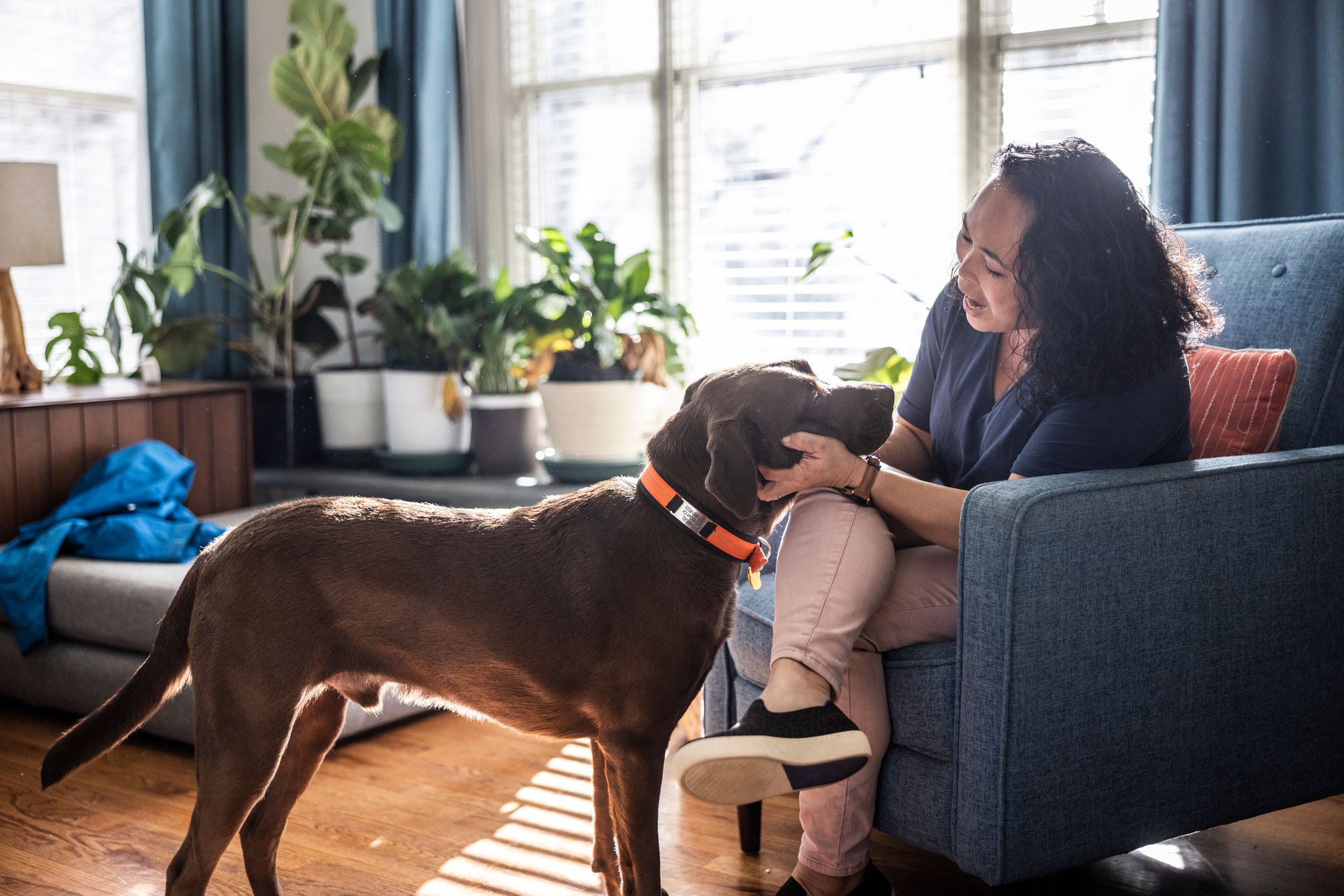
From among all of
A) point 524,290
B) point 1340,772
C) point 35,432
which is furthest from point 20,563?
point 1340,772

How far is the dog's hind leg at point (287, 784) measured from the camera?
5.26ft

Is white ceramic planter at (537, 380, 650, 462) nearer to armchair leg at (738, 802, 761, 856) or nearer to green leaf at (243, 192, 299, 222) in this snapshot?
green leaf at (243, 192, 299, 222)

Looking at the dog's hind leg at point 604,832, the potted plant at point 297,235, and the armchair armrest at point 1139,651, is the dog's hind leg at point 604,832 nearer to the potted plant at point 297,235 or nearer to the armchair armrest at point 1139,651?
the armchair armrest at point 1139,651

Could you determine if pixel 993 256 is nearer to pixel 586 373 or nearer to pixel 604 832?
pixel 604 832

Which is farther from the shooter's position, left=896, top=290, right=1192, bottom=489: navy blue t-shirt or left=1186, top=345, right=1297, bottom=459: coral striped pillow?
left=1186, top=345, right=1297, bottom=459: coral striped pillow

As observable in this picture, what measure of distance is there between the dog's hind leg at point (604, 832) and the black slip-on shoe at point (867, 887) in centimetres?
25

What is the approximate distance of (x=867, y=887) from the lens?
1.66 m

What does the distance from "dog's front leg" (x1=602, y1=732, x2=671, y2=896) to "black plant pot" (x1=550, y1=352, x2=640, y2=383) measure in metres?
1.86

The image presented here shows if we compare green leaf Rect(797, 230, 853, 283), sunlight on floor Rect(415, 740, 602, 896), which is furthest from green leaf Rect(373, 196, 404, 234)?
sunlight on floor Rect(415, 740, 602, 896)

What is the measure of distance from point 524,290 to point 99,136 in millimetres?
1936

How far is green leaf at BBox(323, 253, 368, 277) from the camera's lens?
3.81 m

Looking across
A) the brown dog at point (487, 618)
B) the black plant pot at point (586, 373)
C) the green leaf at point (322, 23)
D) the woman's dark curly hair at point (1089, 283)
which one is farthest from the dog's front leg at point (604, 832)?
the green leaf at point (322, 23)

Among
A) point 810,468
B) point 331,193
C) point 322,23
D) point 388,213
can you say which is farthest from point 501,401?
point 810,468

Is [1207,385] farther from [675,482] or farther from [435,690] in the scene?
[435,690]
